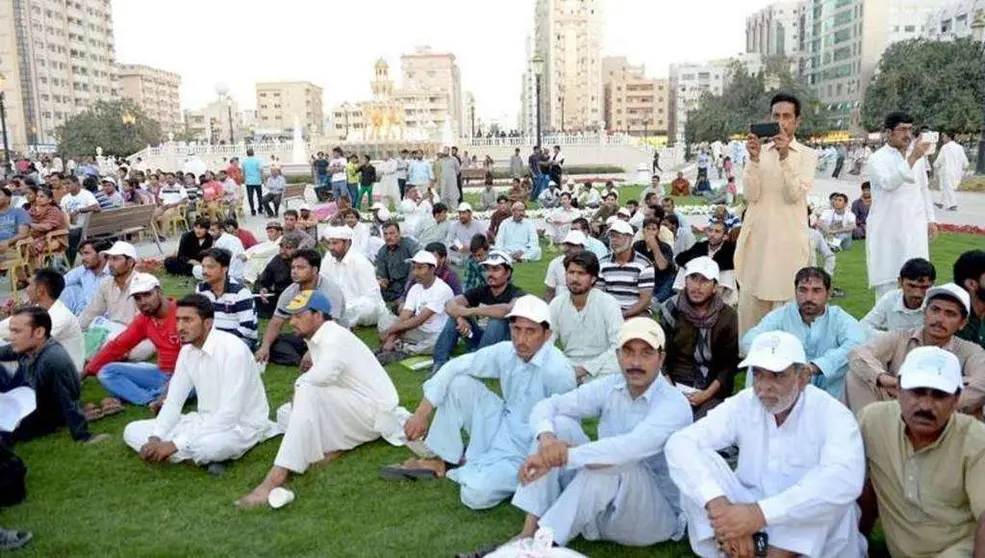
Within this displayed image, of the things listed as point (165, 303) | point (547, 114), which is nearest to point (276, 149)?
point (165, 303)

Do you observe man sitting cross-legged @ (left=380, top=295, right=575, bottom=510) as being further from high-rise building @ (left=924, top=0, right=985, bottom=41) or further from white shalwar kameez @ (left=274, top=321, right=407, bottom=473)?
high-rise building @ (left=924, top=0, right=985, bottom=41)

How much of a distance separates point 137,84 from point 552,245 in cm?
12111

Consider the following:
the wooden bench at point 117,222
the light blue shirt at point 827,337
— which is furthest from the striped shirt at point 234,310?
the wooden bench at point 117,222

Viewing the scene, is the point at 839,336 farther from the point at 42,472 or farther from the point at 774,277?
the point at 42,472

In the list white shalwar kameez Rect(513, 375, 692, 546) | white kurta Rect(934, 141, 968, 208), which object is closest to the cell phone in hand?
white shalwar kameez Rect(513, 375, 692, 546)

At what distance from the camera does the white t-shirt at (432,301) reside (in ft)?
23.7

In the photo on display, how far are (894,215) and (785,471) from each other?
151 inches

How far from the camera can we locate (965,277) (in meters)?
4.66

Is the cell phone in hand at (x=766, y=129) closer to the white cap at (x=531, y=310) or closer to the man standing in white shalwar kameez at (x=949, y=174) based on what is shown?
the white cap at (x=531, y=310)

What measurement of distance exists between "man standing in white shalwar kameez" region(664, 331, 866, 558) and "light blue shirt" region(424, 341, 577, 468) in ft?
3.48

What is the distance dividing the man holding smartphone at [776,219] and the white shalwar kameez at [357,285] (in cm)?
385

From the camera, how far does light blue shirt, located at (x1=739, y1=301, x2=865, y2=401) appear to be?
4.53 metres

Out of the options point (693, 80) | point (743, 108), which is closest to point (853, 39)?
point (743, 108)

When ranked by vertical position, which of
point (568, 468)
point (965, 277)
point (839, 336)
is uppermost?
point (965, 277)
